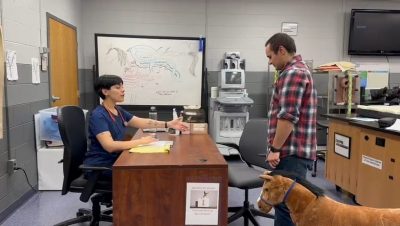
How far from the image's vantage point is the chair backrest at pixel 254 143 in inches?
115

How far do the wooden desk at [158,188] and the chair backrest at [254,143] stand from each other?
115 centimetres

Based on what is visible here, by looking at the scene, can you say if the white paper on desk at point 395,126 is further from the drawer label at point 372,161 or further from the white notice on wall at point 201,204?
the white notice on wall at point 201,204

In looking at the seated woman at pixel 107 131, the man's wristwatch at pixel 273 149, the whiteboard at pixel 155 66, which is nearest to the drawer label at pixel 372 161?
the man's wristwatch at pixel 273 149

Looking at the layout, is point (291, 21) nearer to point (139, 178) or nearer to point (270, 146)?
point (270, 146)

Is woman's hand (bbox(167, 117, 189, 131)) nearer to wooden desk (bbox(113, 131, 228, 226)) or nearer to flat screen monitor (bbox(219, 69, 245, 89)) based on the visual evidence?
wooden desk (bbox(113, 131, 228, 226))

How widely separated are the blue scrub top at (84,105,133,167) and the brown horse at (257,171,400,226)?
1.20 meters

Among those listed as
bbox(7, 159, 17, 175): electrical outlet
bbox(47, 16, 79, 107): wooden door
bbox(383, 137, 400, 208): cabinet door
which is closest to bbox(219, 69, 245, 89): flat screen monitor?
bbox(47, 16, 79, 107): wooden door

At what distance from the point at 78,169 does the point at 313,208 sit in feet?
5.40

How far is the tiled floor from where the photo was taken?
2.79m

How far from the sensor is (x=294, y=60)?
6.35 feet

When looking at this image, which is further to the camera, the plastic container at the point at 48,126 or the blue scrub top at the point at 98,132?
the plastic container at the point at 48,126

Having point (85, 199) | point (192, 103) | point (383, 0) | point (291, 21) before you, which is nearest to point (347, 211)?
point (85, 199)

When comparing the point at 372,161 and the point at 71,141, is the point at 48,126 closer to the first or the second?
the point at 71,141

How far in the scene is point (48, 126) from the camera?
11.3 ft
